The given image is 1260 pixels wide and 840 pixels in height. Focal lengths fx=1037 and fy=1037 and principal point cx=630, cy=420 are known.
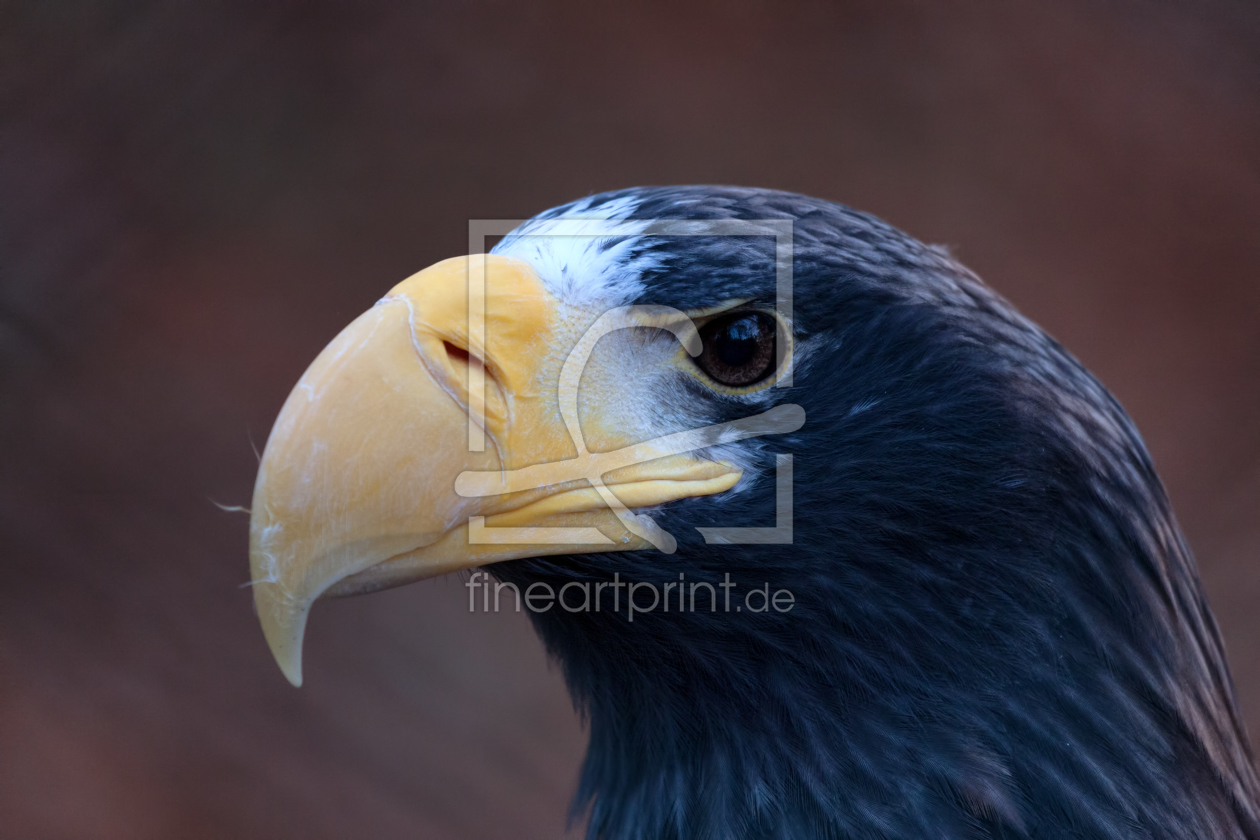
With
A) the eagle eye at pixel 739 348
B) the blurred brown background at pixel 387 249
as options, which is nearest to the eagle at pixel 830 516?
the eagle eye at pixel 739 348

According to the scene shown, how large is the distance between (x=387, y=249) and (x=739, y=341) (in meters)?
3.45

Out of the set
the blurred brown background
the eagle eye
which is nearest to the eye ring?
the eagle eye

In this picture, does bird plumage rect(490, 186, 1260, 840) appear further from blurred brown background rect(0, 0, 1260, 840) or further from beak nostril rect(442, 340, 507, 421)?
blurred brown background rect(0, 0, 1260, 840)

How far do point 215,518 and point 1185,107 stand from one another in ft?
14.6

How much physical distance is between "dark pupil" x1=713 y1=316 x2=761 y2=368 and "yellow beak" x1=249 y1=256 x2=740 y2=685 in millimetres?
54

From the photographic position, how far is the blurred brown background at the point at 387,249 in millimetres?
3705

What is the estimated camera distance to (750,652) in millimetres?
1533

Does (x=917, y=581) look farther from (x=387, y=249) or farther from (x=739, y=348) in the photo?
(x=387, y=249)

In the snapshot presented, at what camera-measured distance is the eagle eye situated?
147 centimetres

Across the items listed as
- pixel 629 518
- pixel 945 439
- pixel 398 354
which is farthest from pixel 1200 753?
pixel 398 354

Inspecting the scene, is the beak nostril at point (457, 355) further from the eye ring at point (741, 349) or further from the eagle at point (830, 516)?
the eye ring at point (741, 349)

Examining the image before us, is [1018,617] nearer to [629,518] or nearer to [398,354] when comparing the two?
[629,518]

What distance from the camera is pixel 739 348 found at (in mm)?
1471

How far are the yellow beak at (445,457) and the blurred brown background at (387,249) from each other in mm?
2827
